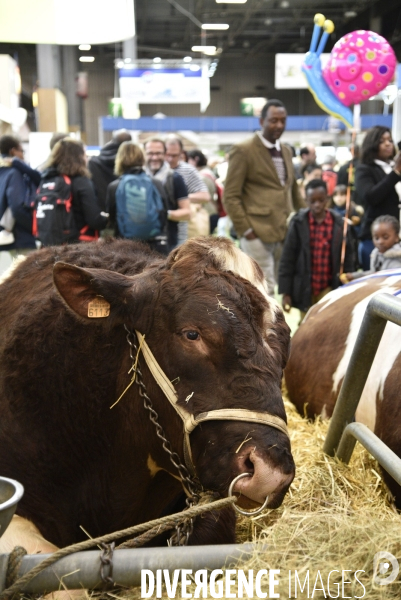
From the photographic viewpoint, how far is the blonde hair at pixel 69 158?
5.93 metres

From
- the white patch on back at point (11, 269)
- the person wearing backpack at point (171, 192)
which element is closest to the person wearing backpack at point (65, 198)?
the person wearing backpack at point (171, 192)

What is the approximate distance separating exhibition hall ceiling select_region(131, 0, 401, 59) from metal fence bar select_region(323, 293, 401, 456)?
82.8 ft

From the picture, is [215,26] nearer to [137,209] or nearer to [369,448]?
[137,209]

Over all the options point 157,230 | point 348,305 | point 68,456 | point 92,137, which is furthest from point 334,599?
point 92,137

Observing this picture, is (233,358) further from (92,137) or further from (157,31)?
(92,137)

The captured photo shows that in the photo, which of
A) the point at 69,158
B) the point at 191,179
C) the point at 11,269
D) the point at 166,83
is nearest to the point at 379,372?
the point at 11,269

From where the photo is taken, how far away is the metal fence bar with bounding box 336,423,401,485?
2.19 metres

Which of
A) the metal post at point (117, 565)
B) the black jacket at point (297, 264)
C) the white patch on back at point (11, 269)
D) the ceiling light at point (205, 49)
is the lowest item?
the black jacket at point (297, 264)

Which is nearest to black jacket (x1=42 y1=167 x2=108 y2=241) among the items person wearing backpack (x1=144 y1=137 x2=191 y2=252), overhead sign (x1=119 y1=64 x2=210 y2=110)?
person wearing backpack (x1=144 y1=137 x2=191 y2=252)

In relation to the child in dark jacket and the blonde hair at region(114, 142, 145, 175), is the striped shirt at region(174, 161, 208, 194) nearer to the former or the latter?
the blonde hair at region(114, 142, 145, 175)

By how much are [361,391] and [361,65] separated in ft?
18.5

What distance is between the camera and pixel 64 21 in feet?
10.9

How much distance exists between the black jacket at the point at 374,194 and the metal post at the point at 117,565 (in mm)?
5527

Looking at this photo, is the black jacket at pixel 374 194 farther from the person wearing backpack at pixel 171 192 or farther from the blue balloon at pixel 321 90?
the person wearing backpack at pixel 171 192
